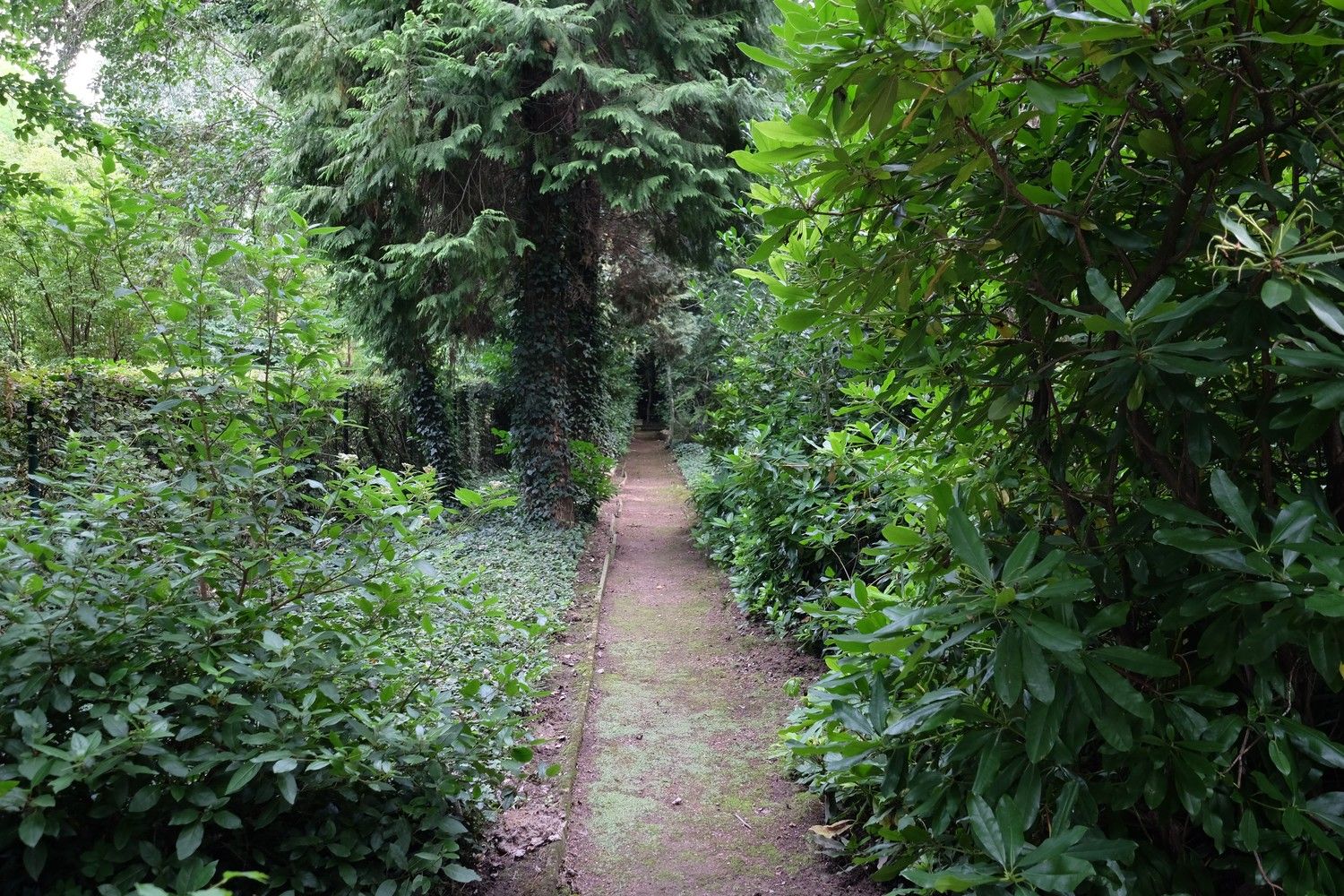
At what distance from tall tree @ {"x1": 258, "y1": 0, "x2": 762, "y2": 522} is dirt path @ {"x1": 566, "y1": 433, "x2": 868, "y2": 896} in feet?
13.3

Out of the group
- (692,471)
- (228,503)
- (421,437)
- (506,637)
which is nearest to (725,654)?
(506,637)

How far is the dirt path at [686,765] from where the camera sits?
3.68m

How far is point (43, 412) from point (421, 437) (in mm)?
6765

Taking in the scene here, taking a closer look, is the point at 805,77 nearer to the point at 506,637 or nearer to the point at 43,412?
the point at 506,637

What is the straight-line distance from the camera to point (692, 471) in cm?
1856

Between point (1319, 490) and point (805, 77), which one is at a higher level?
point (805, 77)


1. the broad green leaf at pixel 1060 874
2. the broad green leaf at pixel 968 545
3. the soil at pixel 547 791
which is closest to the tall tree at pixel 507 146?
the soil at pixel 547 791

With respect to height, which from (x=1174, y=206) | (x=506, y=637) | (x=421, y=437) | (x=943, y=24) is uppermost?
(x=943, y=24)

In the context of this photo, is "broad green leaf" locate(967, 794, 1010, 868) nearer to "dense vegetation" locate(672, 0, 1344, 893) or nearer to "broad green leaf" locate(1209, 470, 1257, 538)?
"dense vegetation" locate(672, 0, 1344, 893)

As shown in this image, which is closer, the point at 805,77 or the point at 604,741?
the point at 805,77

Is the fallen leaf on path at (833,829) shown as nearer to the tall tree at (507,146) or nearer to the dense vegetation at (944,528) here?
the dense vegetation at (944,528)

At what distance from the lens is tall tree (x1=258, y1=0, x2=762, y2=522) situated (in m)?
8.75

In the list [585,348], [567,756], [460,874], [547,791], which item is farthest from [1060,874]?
[585,348]

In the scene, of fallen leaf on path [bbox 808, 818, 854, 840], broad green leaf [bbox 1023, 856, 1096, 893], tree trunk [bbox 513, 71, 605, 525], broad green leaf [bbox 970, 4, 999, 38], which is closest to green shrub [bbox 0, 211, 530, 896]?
fallen leaf on path [bbox 808, 818, 854, 840]
